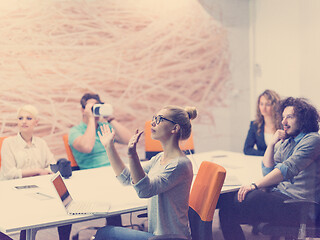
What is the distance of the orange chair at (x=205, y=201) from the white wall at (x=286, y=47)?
2.55 meters

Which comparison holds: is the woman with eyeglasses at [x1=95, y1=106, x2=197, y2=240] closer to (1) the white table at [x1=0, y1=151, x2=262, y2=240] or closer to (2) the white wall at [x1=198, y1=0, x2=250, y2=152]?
(1) the white table at [x1=0, y1=151, x2=262, y2=240]

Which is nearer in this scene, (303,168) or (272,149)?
(303,168)

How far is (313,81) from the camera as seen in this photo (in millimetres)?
4660

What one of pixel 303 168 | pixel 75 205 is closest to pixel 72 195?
pixel 75 205

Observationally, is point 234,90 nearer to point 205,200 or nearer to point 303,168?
point 303,168

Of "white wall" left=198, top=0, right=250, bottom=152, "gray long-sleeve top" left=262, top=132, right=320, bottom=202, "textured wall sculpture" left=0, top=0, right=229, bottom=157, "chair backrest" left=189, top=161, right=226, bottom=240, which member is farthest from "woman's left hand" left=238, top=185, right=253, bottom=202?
"white wall" left=198, top=0, right=250, bottom=152

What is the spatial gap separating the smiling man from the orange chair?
553 mm

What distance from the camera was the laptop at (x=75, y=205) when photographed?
84.3 inches

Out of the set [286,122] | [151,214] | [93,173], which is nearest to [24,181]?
[93,173]

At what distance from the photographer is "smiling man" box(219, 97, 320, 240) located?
8.55ft

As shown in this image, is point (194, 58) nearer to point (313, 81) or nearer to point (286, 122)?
point (313, 81)

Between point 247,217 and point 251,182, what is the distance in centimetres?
24

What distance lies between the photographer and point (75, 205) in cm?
228

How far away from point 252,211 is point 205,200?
738 millimetres
